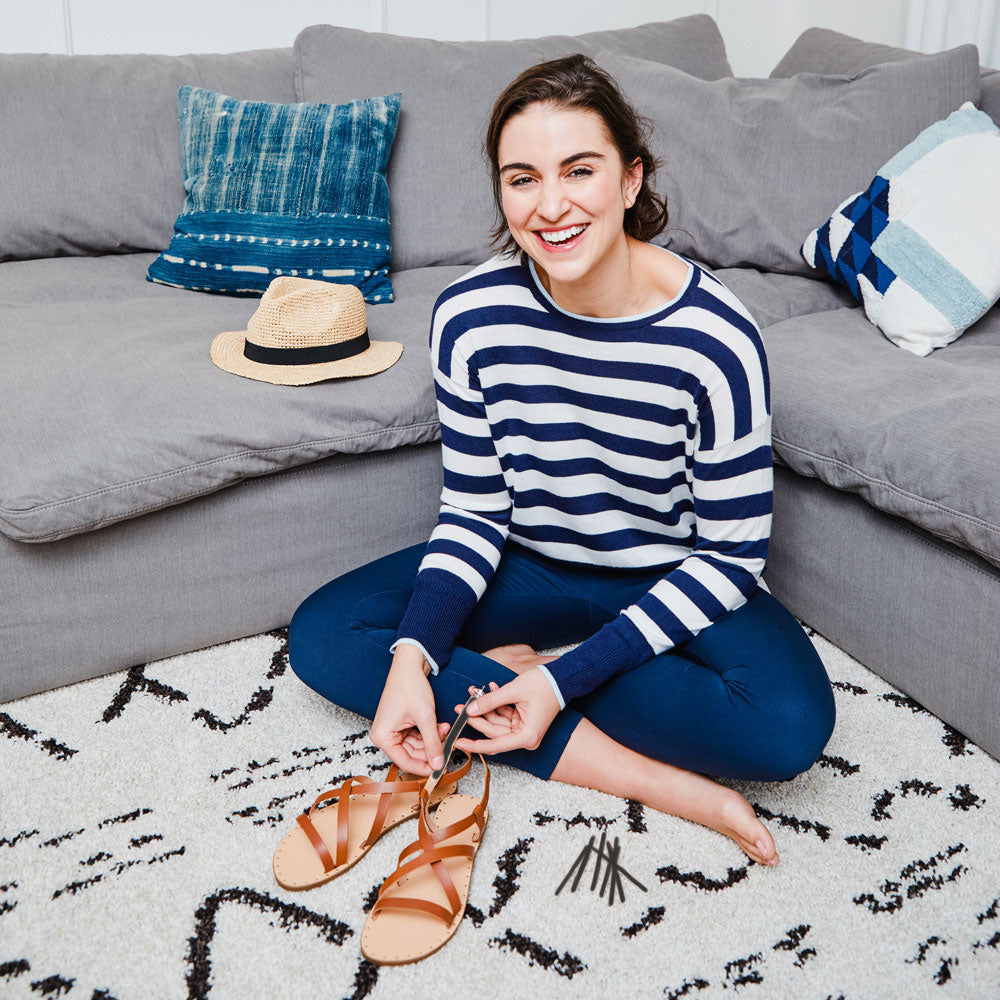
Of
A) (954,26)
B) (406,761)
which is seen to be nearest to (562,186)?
(406,761)

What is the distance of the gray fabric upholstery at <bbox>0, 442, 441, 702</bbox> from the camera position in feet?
4.32

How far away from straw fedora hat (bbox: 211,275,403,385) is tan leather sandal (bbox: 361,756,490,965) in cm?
67

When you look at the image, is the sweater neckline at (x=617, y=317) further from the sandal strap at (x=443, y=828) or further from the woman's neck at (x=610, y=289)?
the sandal strap at (x=443, y=828)

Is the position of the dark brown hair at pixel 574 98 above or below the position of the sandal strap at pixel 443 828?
above

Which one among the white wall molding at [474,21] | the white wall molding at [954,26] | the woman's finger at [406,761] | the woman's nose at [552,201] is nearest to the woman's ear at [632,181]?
the woman's nose at [552,201]

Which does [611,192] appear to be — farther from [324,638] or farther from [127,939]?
[127,939]

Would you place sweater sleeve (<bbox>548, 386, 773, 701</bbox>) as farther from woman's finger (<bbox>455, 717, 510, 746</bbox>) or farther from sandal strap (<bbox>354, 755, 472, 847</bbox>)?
sandal strap (<bbox>354, 755, 472, 847</bbox>)

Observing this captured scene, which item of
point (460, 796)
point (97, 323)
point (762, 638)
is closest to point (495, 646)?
point (460, 796)

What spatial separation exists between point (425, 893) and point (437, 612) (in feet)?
1.10

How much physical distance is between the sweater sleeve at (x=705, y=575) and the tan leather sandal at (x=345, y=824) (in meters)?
0.20

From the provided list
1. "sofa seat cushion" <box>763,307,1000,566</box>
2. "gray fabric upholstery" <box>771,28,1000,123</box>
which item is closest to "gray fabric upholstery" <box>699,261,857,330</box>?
"sofa seat cushion" <box>763,307,1000,566</box>

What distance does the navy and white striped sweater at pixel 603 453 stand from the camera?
1.12 meters

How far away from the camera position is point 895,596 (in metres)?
1.34

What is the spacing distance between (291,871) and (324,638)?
1.00 feet
